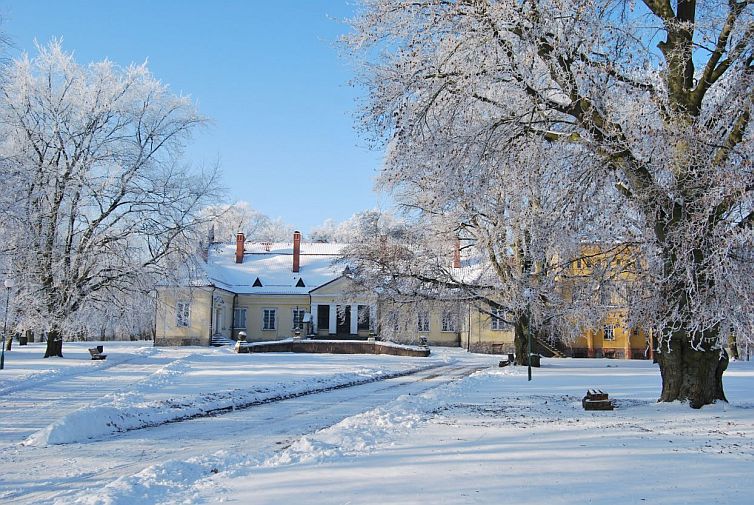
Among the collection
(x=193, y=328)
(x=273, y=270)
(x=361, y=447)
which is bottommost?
(x=361, y=447)

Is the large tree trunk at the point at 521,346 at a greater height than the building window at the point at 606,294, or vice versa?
the building window at the point at 606,294

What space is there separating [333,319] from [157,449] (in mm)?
44960

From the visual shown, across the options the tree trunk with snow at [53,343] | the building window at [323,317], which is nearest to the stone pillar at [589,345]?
the building window at [323,317]

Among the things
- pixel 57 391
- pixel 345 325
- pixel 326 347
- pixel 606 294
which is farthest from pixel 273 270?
pixel 606 294

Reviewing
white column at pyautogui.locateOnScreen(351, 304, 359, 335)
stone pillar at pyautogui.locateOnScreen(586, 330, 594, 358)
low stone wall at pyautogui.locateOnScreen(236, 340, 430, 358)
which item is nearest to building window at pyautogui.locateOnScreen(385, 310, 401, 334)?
low stone wall at pyautogui.locateOnScreen(236, 340, 430, 358)

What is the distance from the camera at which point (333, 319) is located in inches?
2158

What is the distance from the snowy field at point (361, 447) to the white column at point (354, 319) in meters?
35.1

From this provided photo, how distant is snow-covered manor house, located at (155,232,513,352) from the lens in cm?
5038

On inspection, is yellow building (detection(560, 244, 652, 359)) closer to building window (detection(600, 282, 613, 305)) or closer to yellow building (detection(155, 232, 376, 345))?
Answer: building window (detection(600, 282, 613, 305))

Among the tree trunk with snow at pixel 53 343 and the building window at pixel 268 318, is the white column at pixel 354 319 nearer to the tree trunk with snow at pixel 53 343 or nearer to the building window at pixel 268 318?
the building window at pixel 268 318

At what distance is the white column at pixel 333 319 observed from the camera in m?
54.6

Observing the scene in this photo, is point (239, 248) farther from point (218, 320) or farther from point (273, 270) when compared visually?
point (218, 320)

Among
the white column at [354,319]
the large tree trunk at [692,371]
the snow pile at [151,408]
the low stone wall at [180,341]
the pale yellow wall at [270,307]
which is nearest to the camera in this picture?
the snow pile at [151,408]

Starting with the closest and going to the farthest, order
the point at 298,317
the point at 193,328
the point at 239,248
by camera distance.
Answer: the point at 193,328, the point at 298,317, the point at 239,248
